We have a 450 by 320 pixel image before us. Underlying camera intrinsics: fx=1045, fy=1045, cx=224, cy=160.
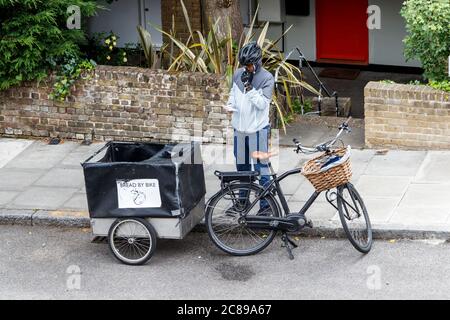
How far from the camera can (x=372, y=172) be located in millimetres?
11250

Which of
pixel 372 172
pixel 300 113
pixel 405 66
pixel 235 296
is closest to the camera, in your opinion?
pixel 235 296

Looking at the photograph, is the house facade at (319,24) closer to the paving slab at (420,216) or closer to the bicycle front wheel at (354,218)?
the paving slab at (420,216)

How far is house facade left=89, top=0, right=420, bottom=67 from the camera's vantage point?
53.5ft

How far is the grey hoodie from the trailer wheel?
1.41 m

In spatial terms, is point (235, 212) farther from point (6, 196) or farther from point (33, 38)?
point (33, 38)

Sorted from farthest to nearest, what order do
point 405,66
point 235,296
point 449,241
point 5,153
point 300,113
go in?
point 405,66, point 300,113, point 5,153, point 449,241, point 235,296

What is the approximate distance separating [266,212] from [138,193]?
1.20m

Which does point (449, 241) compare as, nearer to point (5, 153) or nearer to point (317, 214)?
point (317, 214)

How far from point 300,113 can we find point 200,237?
405 cm

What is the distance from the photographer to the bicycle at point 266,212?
9383mm

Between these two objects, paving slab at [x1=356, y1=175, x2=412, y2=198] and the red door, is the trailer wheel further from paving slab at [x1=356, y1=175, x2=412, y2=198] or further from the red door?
the red door

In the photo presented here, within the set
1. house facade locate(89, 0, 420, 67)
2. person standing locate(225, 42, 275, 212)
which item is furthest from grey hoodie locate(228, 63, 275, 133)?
house facade locate(89, 0, 420, 67)
